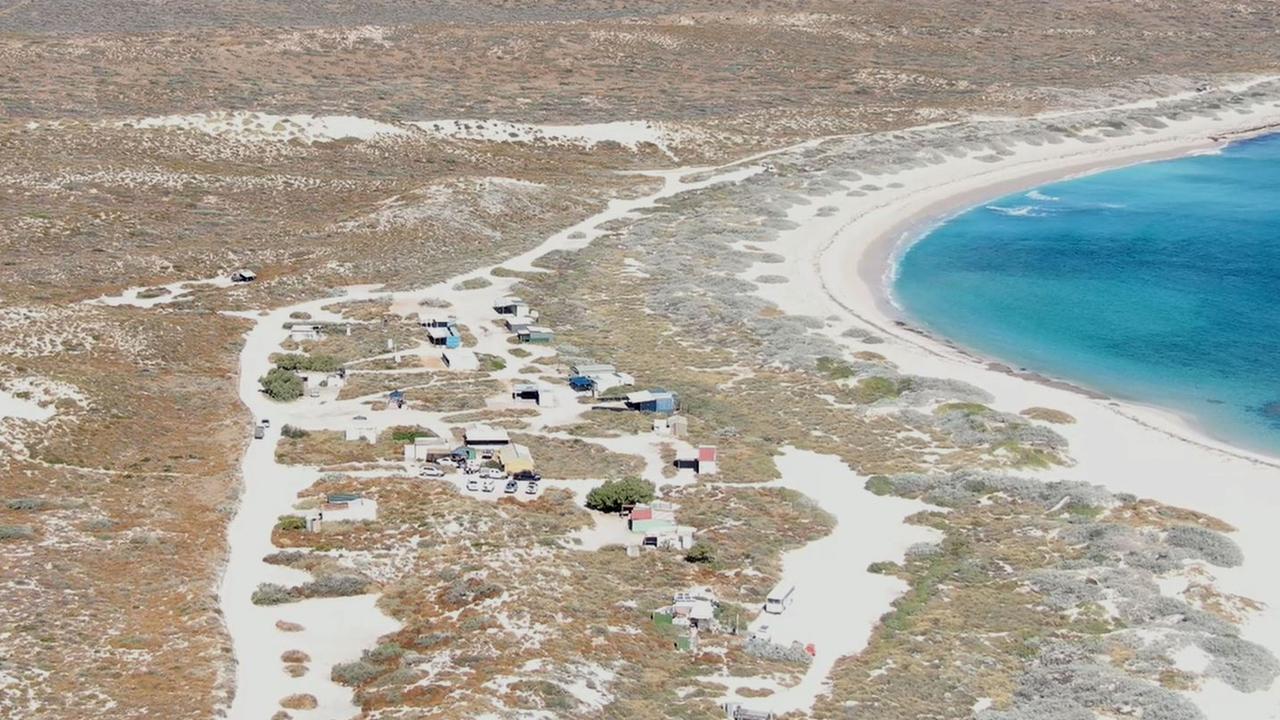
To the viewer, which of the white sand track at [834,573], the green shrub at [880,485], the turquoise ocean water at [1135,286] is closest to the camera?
the white sand track at [834,573]

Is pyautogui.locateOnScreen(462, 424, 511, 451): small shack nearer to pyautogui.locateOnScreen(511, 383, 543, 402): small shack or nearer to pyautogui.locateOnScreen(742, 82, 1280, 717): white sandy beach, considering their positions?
pyautogui.locateOnScreen(511, 383, 543, 402): small shack

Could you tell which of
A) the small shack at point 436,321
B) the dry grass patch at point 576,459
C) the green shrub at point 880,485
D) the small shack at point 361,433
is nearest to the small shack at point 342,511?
the small shack at point 361,433

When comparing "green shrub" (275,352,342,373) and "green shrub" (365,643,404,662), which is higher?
"green shrub" (275,352,342,373)

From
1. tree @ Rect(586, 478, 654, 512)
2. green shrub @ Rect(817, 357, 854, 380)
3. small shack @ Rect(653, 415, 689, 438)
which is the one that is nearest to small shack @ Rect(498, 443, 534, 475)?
tree @ Rect(586, 478, 654, 512)

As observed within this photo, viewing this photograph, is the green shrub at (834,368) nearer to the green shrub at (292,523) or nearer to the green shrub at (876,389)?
the green shrub at (876,389)

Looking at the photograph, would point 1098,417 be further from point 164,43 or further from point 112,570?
point 164,43
